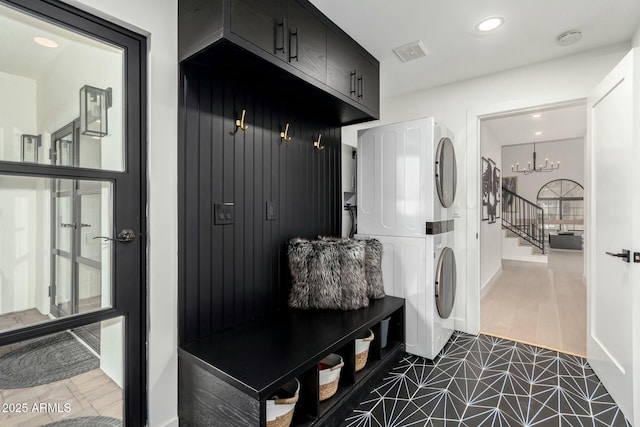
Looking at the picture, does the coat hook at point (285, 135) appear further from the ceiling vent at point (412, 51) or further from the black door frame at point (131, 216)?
the ceiling vent at point (412, 51)

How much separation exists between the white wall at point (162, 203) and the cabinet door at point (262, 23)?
43 cm

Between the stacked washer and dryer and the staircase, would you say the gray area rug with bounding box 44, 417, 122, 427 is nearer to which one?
the stacked washer and dryer

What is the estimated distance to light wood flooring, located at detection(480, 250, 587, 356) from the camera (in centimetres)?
291

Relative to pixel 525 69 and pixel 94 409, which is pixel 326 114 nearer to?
pixel 525 69

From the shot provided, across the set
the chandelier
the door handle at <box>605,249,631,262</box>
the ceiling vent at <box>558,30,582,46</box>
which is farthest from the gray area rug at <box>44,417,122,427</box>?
the chandelier

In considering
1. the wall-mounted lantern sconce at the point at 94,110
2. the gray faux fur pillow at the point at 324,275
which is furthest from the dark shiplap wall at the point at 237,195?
the wall-mounted lantern sconce at the point at 94,110

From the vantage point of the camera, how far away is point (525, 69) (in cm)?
273

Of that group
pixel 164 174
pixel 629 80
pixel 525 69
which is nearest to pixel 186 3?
pixel 164 174

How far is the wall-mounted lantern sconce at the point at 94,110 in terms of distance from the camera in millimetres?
1412

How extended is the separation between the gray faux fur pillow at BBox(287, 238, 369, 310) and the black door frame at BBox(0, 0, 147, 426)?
948 mm

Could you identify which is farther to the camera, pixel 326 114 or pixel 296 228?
pixel 326 114

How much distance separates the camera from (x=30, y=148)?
124 centimetres

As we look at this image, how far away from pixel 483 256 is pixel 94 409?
15.5ft

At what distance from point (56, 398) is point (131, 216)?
0.84 meters
